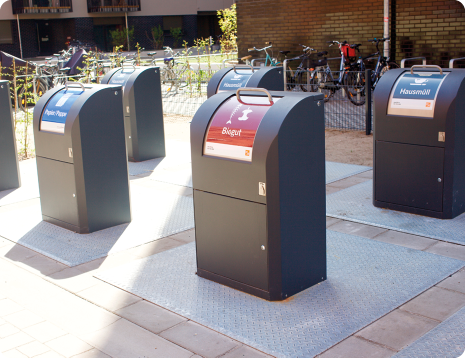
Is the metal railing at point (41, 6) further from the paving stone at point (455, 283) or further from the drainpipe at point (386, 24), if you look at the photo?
the paving stone at point (455, 283)

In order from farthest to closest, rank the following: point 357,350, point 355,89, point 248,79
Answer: point 355,89 < point 248,79 < point 357,350

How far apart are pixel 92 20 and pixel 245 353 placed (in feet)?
123

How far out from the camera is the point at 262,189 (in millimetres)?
3314

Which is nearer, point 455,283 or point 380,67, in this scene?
point 455,283

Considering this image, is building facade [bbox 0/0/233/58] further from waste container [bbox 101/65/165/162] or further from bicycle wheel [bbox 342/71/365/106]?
waste container [bbox 101/65/165/162]

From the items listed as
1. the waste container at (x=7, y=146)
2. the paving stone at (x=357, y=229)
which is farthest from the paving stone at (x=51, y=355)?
the waste container at (x=7, y=146)

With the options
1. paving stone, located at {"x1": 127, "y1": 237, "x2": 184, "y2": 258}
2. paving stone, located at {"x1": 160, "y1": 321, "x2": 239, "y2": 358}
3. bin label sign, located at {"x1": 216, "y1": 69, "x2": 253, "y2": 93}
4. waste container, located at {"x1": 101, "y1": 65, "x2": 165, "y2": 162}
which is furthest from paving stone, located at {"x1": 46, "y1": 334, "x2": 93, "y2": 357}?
waste container, located at {"x1": 101, "y1": 65, "x2": 165, "y2": 162}

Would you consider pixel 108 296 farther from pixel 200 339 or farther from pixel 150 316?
pixel 200 339

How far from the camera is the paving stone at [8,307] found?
3542 millimetres

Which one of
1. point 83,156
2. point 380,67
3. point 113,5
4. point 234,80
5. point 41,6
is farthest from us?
point 113,5

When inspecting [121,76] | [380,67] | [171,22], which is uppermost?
[171,22]

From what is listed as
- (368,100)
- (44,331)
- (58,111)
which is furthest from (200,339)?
(368,100)

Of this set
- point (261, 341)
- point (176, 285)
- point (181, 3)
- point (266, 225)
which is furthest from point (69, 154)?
point (181, 3)

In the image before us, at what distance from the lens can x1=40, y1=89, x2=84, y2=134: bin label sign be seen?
16.1 ft
